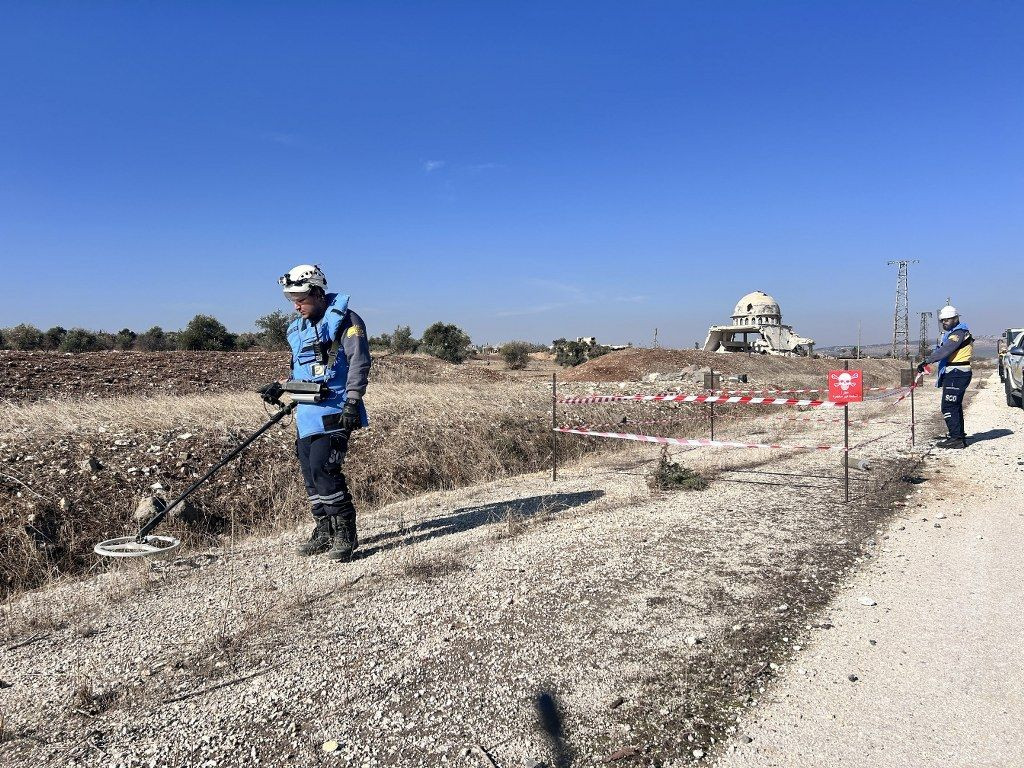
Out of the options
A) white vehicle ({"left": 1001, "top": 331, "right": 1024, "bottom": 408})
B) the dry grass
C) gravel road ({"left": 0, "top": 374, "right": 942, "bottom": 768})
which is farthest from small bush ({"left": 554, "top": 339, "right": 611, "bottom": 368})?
gravel road ({"left": 0, "top": 374, "right": 942, "bottom": 768})

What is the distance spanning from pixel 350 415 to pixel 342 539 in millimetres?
1022

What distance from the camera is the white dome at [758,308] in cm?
5234

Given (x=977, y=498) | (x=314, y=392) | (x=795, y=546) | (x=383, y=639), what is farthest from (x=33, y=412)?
(x=977, y=498)

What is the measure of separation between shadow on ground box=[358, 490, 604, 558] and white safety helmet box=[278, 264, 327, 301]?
7.11 feet

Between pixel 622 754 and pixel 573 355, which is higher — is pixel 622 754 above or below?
below

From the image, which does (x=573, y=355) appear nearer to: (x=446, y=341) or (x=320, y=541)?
(x=446, y=341)

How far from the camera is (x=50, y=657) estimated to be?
3.34 meters

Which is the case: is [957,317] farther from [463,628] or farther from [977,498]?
[463,628]

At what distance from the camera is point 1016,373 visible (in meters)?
14.8

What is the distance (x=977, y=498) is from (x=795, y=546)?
292cm

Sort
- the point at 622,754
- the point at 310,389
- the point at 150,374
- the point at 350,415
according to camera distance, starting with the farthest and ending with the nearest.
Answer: the point at 150,374, the point at 310,389, the point at 350,415, the point at 622,754

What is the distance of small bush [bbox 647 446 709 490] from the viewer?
682 centimetres

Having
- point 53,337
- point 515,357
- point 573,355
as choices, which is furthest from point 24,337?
point 573,355

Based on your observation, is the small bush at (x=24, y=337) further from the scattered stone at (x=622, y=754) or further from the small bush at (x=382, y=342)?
the scattered stone at (x=622, y=754)
